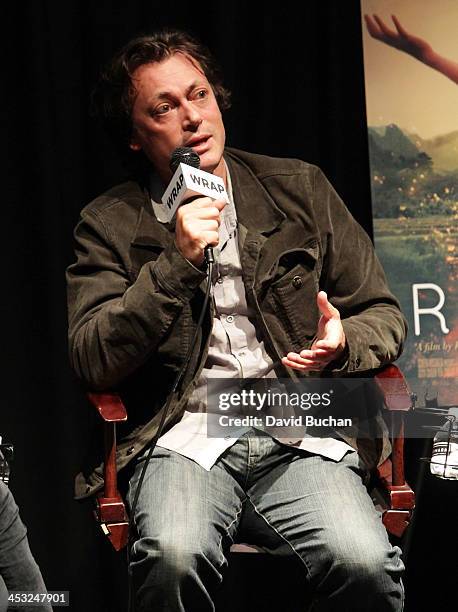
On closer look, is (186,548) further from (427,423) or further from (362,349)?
(427,423)

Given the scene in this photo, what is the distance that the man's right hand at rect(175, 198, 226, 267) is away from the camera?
217 cm

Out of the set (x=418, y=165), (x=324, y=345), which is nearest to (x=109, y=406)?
(x=324, y=345)

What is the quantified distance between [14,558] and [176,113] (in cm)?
115

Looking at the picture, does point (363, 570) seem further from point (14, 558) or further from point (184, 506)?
point (14, 558)

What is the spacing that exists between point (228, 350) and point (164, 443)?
28 cm

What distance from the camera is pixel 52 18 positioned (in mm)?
3205

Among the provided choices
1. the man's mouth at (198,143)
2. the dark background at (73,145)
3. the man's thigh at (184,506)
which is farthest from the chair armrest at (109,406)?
the dark background at (73,145)

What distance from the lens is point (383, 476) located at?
2.45 metres

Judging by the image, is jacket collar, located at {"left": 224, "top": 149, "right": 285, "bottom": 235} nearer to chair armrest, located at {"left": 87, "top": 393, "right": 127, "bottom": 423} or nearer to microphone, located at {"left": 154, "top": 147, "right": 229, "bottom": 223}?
microphone, located at {"left": 154, "top": 147, "right": 229, "bottom": 223}

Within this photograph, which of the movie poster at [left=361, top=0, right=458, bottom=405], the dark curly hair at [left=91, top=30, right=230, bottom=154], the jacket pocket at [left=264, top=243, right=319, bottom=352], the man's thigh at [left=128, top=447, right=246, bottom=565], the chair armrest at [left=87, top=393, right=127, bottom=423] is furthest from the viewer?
the movie poster at [left=361, top=0, right=458, bottom=405]

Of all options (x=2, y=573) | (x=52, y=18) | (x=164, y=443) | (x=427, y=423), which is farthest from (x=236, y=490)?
(x=52, y=18)

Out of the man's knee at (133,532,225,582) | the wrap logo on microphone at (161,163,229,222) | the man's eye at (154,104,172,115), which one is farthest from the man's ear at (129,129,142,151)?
the man's knee at (133,532,225,582)

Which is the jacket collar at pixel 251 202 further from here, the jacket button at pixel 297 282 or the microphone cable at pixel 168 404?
the microphone cable at pixel 168 404

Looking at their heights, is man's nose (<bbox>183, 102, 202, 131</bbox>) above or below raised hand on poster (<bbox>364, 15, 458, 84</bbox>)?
below
